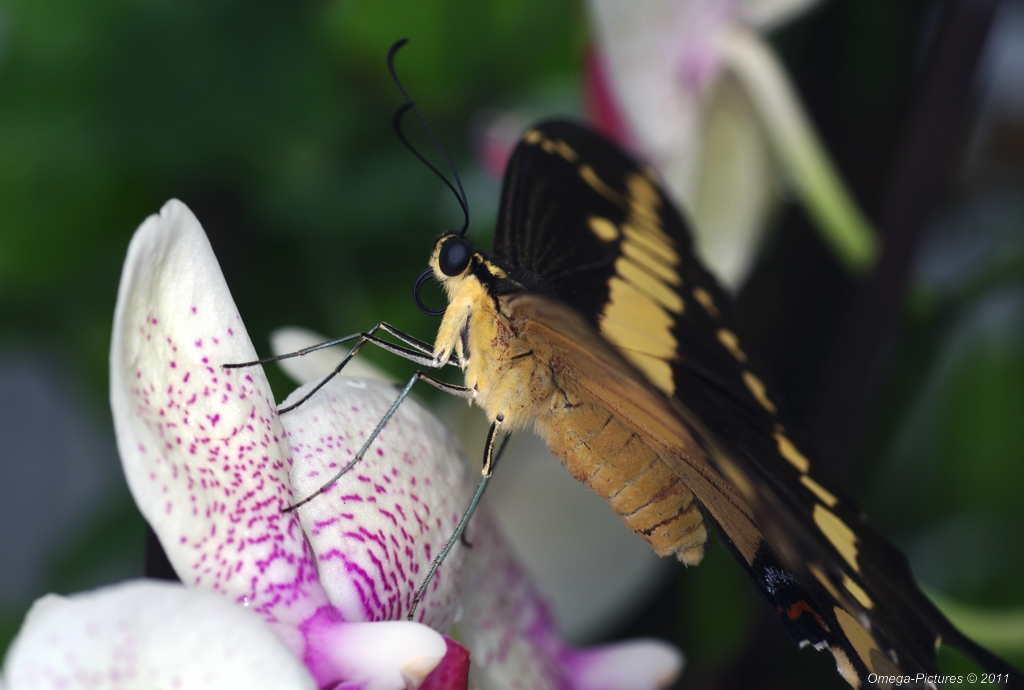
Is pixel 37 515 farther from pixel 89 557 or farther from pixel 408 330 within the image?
pixel 408 330

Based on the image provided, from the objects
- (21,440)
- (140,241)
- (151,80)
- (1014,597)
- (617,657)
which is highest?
(151,80)

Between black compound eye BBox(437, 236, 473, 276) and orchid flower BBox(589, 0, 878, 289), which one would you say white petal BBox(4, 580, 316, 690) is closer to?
black compound eye BBox(437, 236, 473, 276)

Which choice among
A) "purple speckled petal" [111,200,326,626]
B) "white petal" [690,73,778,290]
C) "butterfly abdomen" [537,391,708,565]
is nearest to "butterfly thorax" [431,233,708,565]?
"butterfly abdomen" [537,391,708,565]

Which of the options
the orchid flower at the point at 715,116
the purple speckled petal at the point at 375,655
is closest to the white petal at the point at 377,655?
the purple speckled petal at the point at 375,655

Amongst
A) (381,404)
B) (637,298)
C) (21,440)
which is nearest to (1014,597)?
(637,298)

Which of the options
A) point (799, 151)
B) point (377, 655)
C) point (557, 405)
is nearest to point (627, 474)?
point (557, 405)

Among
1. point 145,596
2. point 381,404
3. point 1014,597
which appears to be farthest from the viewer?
point 1014,597
